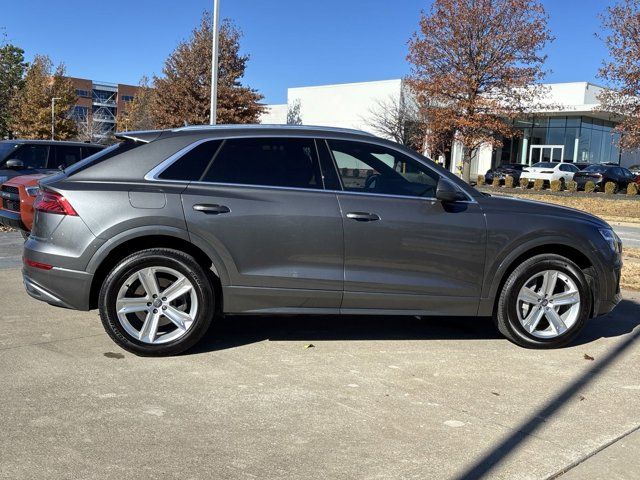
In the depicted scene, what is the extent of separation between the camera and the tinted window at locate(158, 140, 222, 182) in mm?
4906

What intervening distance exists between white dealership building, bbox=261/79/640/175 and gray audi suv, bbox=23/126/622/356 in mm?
42479

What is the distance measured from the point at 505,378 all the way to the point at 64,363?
328 centimetres

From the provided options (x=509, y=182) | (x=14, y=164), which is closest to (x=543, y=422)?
(x=14, y=164)

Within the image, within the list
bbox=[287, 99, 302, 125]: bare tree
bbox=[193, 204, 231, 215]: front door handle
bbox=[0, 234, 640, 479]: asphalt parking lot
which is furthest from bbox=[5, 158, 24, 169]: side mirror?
bbox=[287, 99, 302, 125]: bare tree

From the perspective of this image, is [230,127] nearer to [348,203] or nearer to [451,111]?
[348,203]

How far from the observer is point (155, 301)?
483 cm

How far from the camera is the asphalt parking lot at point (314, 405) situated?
3.30 meters

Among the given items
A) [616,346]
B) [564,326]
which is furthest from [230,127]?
[616,346]

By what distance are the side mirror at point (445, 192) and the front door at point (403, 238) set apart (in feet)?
0.34

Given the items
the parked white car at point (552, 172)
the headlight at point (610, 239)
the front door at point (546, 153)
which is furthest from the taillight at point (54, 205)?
the front door at point (546, 153)

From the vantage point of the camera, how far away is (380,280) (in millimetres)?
5023

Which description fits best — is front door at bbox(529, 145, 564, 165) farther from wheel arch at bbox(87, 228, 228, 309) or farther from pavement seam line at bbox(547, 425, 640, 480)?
pavement seam line at bbox(547, 425, 640, 480)

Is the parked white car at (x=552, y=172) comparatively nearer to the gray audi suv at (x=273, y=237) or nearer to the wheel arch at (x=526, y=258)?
the wheel arch at (x=526, y=258)

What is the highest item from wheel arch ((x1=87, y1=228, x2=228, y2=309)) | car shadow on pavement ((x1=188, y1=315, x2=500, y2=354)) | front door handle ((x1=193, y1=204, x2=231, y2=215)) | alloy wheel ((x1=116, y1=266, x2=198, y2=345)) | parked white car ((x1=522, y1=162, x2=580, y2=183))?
parked white car ((x1=522, y1=162, x2=580, y2=183))
